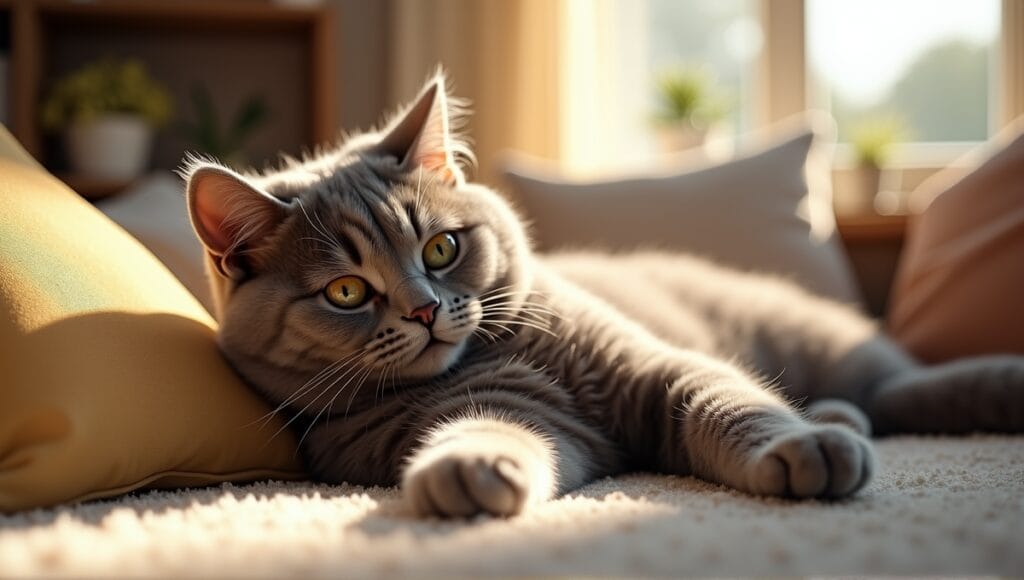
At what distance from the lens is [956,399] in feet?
5.38

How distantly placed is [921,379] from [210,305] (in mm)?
1295

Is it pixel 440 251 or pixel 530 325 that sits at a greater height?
pixel 440 251

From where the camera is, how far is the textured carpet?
0.73m

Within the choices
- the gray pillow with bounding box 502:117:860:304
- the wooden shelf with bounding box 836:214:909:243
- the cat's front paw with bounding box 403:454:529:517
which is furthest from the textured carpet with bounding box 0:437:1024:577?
the wooden shelf with bounding box 836:214:909:243

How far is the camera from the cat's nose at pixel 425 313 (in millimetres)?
1176

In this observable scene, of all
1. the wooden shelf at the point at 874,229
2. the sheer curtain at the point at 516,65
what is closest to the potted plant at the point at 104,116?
the sheer curtain at the point at 516,65

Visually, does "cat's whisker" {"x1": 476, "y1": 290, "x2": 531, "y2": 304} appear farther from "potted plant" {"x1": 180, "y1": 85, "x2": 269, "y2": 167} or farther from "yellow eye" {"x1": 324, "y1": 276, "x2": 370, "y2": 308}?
"potted plant" {"x1": 180, "y1": 85, "x2": 269, "y2": 167}

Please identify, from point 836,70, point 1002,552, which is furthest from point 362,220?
point 836,70

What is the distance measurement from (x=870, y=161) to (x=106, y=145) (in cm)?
237

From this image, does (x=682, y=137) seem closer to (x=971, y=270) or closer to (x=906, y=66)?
(x=906, y=66)

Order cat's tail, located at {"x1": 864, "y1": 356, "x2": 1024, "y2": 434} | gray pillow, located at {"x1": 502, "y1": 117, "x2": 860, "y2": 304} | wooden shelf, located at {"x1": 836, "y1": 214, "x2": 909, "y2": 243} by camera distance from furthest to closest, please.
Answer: wooden shelf, located at {"x1": 836, "y1": 214, "x2": 909, "y2": 243} → gray pillow, located at {"x1": 502, "y1": 117, "x2": 860, "y2": 304} → cat's tail, located at {"x1": 864, "y1": 356, "x2": 1024, "y2": 434}

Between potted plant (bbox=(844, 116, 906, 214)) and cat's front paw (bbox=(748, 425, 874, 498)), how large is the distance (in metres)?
2.14

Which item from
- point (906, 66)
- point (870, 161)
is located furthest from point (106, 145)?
point (906, 66)

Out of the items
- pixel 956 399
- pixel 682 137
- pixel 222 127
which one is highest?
pixel 222 127
